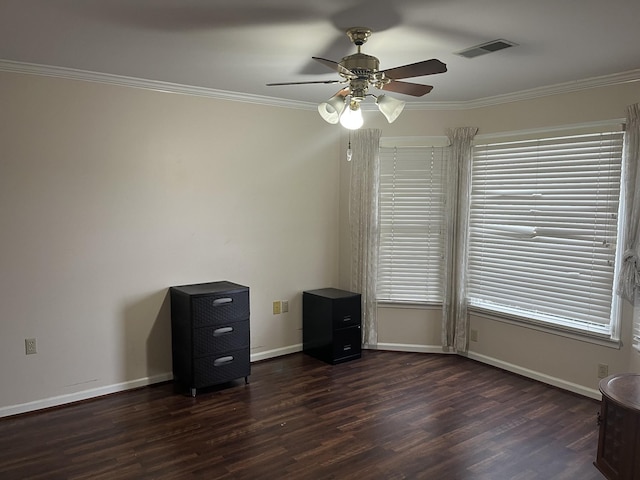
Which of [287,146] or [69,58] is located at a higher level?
[69,58]

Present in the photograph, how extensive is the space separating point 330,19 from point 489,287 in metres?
3.00

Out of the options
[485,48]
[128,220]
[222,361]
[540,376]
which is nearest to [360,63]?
[485,48]

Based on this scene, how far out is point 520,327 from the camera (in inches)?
168

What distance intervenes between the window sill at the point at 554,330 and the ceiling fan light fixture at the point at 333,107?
8.42 ft

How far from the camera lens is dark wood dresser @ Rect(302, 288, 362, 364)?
4484 millimetres

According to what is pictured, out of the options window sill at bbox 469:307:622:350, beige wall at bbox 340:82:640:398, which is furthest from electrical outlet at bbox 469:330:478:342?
window sill at bbox 469:307:622:350

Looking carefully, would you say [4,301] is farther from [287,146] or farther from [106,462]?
[287,146]

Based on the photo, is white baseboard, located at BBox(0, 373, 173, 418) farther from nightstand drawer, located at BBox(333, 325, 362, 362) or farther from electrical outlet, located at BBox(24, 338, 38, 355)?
nightstand drawer, located at BBox(333, 325, 362, 362)

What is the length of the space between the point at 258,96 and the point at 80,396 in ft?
9.41

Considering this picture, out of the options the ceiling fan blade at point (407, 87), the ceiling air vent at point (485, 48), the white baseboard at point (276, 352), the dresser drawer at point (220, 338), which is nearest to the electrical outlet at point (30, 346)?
the dresser drawer at point (220, 338)

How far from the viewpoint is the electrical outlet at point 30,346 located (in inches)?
135

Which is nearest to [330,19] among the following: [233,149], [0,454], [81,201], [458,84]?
[458,84]

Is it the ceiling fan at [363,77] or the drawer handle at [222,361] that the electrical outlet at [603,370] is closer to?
the ceiling fan at [363,77]

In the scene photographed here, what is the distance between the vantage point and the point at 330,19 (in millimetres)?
2453
